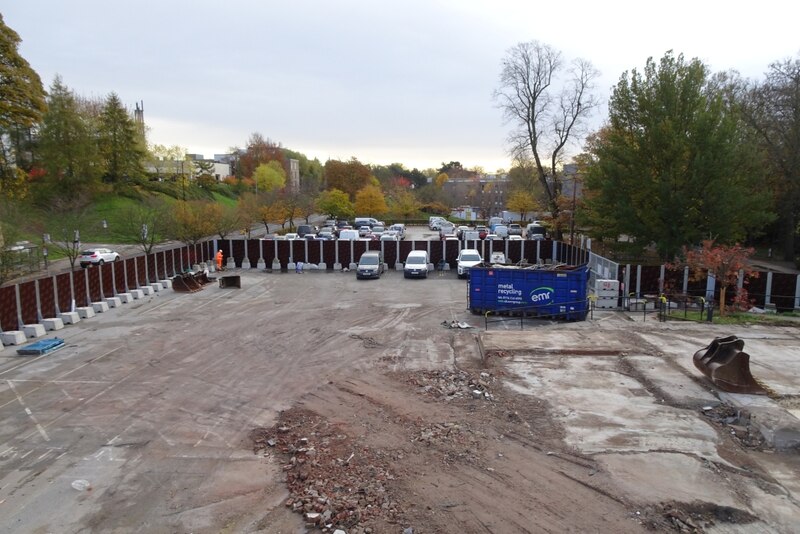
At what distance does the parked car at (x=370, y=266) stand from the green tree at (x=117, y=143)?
149 feet

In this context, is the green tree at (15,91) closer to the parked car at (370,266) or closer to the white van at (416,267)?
the parked car at (370,266)

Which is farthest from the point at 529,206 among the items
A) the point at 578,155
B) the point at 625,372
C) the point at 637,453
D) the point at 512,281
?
the point at 637,453

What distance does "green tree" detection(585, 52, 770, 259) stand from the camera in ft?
83.1

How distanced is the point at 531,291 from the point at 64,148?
54.3 meters

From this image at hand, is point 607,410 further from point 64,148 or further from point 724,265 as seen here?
point 64,148

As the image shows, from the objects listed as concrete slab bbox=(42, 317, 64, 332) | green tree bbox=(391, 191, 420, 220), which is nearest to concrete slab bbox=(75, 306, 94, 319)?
concrete slab bbox=(42, 317, 64, 332)

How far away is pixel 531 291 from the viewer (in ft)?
70.6

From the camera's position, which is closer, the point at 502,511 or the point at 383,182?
the point at 502,511

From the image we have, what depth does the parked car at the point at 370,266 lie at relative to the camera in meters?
31.8

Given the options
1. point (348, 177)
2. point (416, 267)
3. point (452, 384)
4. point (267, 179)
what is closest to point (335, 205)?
point (267, 179)

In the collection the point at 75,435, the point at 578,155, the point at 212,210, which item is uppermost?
the point at 578,155

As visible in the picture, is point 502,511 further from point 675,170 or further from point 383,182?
point 383,182

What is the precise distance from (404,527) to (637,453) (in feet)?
15.0

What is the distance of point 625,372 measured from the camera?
13.8 m
